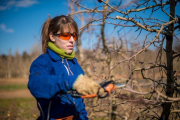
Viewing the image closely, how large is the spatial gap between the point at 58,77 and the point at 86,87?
0.27 m

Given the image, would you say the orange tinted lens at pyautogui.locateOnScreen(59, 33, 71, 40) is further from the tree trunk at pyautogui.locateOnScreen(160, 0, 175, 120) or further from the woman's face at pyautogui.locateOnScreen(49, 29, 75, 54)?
the tree trunk at pyautogui.locateOnScreen(160, 0, 175, 120)

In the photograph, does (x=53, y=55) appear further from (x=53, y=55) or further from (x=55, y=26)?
(x=55, y=26)

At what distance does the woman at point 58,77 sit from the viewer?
1.08 m

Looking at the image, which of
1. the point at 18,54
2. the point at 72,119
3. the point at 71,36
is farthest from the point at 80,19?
the point at 18,54

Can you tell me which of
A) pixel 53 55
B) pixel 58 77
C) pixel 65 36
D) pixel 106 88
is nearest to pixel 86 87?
pixel 106 88

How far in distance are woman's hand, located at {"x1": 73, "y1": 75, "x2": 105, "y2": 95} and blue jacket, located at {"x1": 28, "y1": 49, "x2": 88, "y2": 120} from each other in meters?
0.05

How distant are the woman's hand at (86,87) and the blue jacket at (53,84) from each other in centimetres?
5

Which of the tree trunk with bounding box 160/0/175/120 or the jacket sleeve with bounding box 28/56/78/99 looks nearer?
the jacket sleeve with bounding box 28/56/78/99

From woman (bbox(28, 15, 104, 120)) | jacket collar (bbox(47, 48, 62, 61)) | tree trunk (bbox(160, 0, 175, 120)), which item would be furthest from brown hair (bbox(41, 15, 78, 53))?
tree trunk (bbox(160, 0, 175, 120))

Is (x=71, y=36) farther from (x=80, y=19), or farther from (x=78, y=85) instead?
(x=80, y=19)

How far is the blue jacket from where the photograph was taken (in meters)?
1.11

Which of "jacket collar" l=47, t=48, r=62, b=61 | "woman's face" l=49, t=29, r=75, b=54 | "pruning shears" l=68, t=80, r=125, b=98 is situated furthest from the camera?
"woman's face" l=49, t=29, r=75, b=54

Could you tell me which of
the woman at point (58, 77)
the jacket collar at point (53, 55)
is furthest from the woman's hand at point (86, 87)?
the jacket collar at point (53, 55)

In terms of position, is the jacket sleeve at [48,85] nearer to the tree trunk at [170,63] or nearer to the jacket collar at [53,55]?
the jacket collar at [53,55]
